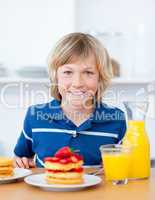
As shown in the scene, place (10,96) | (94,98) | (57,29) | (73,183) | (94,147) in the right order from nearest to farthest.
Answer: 1. (73,183)
2. (94,147)
3. (94,98)
4. (57,29)
5. (10,96)

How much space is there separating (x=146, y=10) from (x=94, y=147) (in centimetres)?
141

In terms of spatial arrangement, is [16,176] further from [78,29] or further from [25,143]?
[78,29]

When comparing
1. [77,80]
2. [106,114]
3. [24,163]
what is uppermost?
[77,80]

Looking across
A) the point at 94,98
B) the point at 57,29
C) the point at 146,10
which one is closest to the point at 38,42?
the point at 57,29

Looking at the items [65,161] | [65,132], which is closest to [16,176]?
[65,161]

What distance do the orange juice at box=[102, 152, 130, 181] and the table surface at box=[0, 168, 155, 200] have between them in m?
0.03

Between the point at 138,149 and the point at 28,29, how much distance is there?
169cm

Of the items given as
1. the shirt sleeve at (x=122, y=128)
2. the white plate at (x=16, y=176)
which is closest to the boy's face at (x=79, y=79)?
the shirt sleeve at (x=122, y=128)

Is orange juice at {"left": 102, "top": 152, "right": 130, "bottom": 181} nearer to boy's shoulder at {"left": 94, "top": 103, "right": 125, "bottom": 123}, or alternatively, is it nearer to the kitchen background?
boy's shoulder at {"left": 94, "top": 103, "right": 125, "bottom": 123}

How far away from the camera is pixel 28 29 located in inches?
110

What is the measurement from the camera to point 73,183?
3.67 feet

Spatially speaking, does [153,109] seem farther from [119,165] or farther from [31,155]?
[119,165]

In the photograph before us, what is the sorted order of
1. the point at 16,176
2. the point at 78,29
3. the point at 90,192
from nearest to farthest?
the point at 90,192
the point at 16,176
the point at 78,29

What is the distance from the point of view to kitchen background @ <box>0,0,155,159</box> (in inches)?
108
